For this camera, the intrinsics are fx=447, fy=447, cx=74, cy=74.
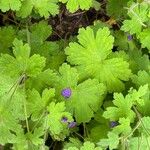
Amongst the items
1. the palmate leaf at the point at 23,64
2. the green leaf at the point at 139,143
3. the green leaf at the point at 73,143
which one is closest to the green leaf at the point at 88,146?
the green leaf at the point at 73,143

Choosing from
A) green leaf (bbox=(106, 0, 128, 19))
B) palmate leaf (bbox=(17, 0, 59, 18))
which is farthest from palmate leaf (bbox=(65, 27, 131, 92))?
green leaf (bbox=(106, 0, 128, 19))

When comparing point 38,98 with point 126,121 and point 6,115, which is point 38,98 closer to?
point 6,115

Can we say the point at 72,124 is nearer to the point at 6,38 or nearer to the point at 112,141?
the point at 112,141

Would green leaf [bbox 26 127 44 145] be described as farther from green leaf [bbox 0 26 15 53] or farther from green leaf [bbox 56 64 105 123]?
green leaf [bbox 0 26 15 53]

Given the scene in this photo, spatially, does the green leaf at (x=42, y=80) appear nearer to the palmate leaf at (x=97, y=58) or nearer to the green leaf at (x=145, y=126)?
the palmate leaf at (x=97, y=58)

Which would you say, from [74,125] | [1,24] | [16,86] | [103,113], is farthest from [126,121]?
[1,24]

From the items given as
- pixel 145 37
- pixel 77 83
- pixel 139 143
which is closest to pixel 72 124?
pixel 77 83
